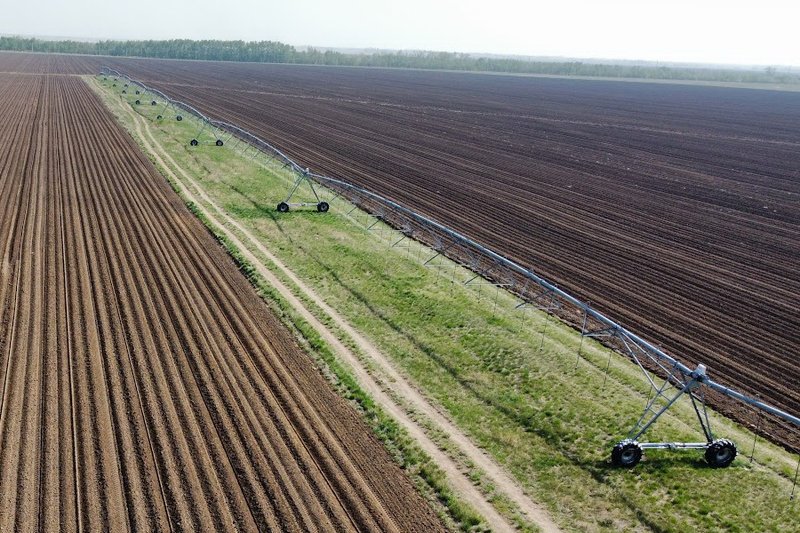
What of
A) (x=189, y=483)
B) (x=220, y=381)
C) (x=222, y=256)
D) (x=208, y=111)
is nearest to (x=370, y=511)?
(x=189, y=483)

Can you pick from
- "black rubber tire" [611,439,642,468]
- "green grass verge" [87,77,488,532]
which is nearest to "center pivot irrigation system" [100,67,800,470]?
"black rubber tire" [611,439,642,468]

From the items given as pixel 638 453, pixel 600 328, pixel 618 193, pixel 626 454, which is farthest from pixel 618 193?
pixel 626 454

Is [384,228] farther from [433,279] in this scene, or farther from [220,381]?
[220,381]

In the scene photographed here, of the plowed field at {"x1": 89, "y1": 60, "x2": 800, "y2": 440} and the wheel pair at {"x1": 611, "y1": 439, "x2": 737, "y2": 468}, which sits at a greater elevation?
the plowed field at {"x1": 89, "y1": 60, "x2": 800, "y2": 440}

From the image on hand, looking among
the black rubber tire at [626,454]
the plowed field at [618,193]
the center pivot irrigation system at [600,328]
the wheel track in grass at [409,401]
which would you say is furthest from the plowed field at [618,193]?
the wheel track in grass at [409,401]

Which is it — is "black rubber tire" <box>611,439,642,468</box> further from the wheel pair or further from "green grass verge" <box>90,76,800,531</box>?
"green grass verge" <box>90,76,800,531</box>

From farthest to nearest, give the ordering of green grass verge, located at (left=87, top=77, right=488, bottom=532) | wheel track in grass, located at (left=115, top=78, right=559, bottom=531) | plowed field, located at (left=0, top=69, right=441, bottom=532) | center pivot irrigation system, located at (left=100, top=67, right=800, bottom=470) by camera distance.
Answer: center pivot irrigation system, located at (left=100, top=67, right=800, bottom=470) → wheel track in grass, located at (left=115, top=78, right=559, bottom=531) → green grass verge, located at (left=87, top=77, right=488, bottom=532) → plowed field, located at (left=0, top=69, right=441, bottom=532)
